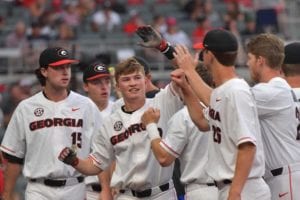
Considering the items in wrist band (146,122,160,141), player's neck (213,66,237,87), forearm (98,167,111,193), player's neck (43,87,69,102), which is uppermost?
player's neck (213,66,237,87)

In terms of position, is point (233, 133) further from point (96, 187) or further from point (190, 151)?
Answer: point (96, 187)

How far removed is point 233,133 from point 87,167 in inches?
77.3

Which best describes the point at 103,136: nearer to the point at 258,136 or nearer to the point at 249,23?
the point at 258,136

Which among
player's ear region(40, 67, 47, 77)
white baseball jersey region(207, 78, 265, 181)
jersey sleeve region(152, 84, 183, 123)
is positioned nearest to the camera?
white baseball jersey region(207, 78, 265, 181)

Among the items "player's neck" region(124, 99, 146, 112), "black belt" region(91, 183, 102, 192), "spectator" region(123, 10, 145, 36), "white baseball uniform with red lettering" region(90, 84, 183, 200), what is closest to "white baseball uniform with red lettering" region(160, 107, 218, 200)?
"white baseball uniform with red lettering" region(90, 84, 183, 200)

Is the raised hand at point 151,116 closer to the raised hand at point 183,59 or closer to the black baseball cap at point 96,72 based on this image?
the raised hand at point 183,59

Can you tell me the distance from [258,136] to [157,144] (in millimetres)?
1095

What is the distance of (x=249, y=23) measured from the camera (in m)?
21.6

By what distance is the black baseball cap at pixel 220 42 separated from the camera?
752 cm

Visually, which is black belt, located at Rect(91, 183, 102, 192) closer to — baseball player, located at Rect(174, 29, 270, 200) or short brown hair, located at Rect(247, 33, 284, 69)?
baseball player, located at Rect(174, 29, 270, 200)

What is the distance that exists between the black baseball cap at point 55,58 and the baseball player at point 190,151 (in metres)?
1.59

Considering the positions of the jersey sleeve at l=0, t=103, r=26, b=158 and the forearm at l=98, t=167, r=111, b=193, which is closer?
the jersey sleeve at l=0, t=103, r=26, b=158

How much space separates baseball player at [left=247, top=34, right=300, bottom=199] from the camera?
7895 mm

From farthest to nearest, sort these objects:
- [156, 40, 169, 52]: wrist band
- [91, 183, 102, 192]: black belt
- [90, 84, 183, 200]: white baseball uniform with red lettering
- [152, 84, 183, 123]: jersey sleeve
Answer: [91, 183, 102, 192]: black belt → [90, 84, 183, 200]: white baseball uniform with red lettering → [152, 84, 183, 123]: jersey sleeve → [156, 40, 169, 52]: wrist band
